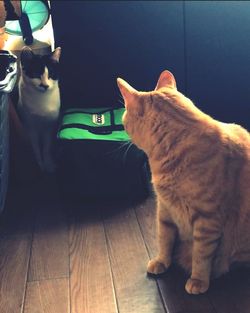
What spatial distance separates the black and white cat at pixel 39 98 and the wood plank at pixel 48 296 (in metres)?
0.91

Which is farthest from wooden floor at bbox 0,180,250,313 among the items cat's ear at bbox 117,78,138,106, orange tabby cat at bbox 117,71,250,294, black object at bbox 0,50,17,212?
cat's ear at bbox 117,78,138,106

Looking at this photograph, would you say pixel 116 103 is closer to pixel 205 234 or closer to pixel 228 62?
pixel 228 62

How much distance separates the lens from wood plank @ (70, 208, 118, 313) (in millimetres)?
1408

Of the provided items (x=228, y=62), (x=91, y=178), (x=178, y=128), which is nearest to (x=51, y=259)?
(x=91, y=178)

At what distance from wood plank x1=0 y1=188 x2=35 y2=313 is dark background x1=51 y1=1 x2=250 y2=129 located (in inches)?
25.7

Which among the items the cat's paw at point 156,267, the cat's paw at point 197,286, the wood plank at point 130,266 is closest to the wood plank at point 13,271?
the wood plank at point 130,266

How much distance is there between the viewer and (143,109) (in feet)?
4.39

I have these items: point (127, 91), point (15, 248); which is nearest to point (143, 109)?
point (127, 91)

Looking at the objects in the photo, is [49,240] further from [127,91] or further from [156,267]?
[127,91]

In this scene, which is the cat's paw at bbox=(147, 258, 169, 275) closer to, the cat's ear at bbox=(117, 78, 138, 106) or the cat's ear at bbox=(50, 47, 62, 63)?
the cat's ear at bbox=(117, 78, 138, 106)

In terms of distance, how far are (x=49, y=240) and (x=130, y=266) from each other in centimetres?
37

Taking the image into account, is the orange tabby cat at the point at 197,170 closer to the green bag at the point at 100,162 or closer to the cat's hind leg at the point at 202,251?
the cat's hind leg at the point at 202,251

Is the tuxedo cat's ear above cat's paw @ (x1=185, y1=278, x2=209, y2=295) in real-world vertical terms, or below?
above

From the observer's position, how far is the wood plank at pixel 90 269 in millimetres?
1408
